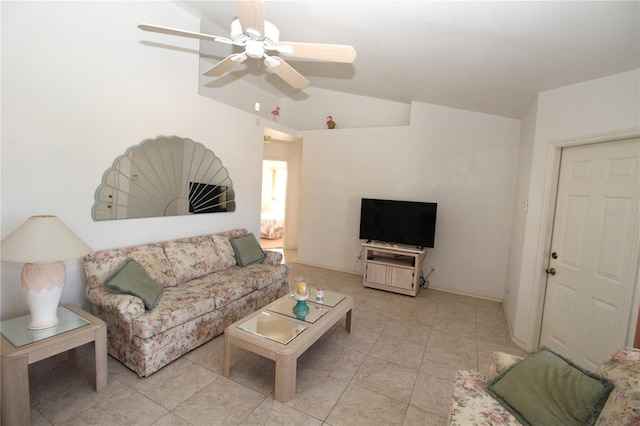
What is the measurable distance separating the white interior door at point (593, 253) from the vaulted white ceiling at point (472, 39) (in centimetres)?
70

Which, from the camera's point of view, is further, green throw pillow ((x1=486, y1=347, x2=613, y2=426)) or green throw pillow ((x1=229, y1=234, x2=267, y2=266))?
green throw pillow ((x1=229, y1=234, x2=267, y2=266))

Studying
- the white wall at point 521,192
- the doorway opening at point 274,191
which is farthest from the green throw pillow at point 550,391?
the doorway opening at point 274,191

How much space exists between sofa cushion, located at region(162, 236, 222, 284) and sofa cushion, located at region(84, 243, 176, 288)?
0.07 m

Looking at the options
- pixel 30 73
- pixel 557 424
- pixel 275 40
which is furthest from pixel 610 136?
pixel 30 73

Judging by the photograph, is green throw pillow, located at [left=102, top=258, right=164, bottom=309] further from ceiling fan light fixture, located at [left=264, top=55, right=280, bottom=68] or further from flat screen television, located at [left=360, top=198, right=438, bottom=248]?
flat screen television, located at [left=360, top=198, right=438, bottom=248]

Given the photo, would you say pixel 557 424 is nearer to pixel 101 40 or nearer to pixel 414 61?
pixel 414 61

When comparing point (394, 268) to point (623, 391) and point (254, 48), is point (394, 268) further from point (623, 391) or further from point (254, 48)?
point (254, 48)

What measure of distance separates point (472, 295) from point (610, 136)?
Answer: 111 inches

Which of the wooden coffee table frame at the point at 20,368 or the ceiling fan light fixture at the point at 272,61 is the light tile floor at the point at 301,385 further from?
the ceiling fan light fixture at the point at 272,61

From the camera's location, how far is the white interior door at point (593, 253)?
6.86 ft

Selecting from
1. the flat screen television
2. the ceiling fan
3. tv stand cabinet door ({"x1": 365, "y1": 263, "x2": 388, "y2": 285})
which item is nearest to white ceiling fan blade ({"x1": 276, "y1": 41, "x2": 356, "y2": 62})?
the ceiling fan

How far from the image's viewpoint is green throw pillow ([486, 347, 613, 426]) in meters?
1.34

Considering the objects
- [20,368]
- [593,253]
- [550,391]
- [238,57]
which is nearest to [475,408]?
[550,391]

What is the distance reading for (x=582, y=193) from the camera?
2469mm
